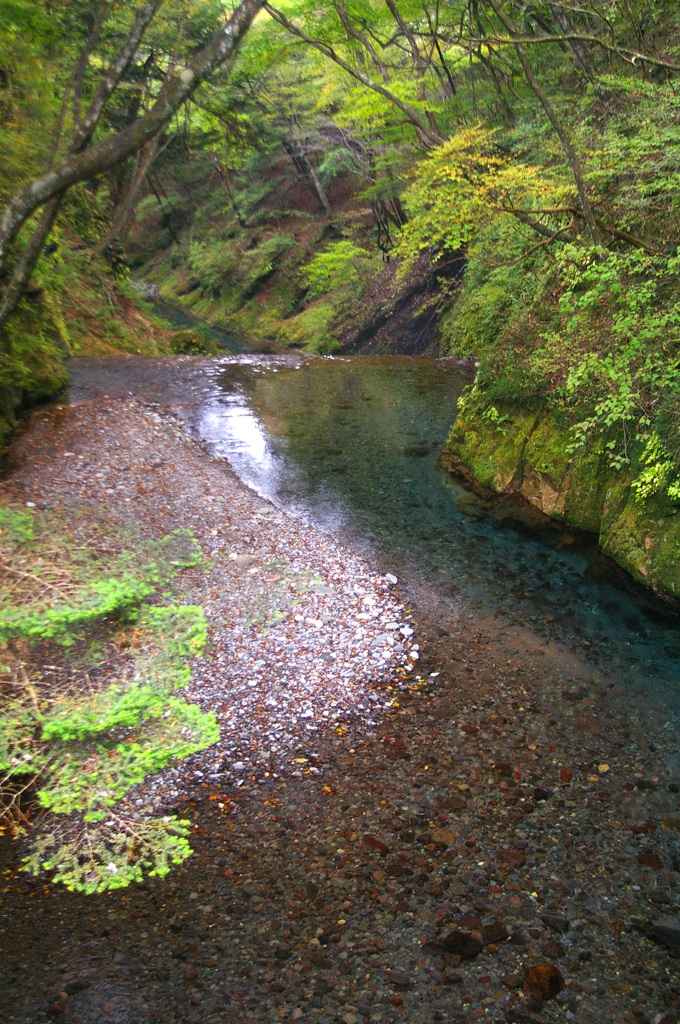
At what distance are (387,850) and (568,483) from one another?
6.15 metres

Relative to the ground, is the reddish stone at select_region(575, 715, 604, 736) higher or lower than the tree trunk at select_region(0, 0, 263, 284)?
lower

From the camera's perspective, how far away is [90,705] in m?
4.72

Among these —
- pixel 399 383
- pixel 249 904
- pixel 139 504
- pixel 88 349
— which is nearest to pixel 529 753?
pixel 249 904

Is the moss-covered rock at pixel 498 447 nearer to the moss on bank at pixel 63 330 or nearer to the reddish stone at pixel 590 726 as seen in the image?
the reddish stone at pixel 590 726

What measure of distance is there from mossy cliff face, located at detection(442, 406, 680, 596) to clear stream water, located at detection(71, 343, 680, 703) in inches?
10.5

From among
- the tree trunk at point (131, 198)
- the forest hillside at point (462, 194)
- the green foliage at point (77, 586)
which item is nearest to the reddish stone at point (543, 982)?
the green foliage at point (77, 586)

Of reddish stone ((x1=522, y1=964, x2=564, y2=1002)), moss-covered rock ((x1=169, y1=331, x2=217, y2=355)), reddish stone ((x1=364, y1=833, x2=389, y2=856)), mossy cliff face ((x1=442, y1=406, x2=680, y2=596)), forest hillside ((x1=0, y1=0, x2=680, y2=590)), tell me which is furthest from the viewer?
moss-covered rock ((x1=169, y1=331, x2=217, y2=355))

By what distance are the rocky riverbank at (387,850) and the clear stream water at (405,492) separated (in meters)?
0.73

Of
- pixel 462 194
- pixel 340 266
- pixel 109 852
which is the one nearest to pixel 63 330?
pixel 462 194

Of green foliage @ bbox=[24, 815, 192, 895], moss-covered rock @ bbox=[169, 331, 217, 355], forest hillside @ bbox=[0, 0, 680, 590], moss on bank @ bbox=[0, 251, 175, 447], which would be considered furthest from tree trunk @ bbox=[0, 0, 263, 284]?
moss-covered rock @ bbox=[169, 331, 217, 355]

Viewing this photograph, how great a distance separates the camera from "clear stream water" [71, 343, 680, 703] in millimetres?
6398

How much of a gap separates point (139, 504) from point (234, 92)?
603 inches

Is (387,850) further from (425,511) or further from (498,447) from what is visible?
(498,447)

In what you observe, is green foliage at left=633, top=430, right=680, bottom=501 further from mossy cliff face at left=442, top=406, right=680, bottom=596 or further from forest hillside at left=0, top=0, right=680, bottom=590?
mossy cliff face at left=442, top=406, right=680, bottom=596
